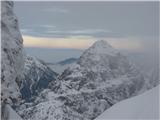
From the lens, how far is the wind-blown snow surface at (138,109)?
18.5m

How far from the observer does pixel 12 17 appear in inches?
827

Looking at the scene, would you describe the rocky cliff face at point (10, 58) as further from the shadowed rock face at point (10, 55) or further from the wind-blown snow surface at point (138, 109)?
the wind-blown snow surface at point (138, 109)

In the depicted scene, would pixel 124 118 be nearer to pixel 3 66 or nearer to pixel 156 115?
pixel 156 115

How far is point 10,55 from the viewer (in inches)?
783

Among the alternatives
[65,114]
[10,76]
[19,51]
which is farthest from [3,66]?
[65,114]

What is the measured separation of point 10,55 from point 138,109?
6695 mm

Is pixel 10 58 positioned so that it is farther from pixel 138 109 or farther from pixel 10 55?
pixel 138 109

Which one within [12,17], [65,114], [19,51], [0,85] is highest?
[12,17]

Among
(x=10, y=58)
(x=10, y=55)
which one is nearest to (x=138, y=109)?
(x=10, y=58)

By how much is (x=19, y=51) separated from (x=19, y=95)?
2748 mm

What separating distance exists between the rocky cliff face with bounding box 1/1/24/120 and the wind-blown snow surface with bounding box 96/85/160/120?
→ 15.4ft

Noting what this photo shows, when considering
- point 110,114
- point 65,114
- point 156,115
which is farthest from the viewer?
point 65,114

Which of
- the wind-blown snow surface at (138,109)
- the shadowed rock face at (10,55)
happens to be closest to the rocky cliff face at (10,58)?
the shadowed rock face at (10,55)

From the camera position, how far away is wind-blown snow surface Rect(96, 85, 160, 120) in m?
18.5
